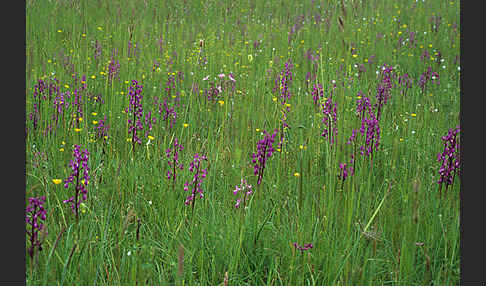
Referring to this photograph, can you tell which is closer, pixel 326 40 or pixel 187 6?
pixel 326 40

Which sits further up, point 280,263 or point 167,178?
point 167,178

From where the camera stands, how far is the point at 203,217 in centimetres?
220

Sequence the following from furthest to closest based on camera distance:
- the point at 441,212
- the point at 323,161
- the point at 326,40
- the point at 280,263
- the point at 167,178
Result: the point at 326,40, the point at 323,161, the point at 167,178, the point at 441,212, the point at 280,263

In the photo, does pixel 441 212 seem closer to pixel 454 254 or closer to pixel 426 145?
pixel 454 254

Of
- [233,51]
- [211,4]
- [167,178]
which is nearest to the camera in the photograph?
[167,178]

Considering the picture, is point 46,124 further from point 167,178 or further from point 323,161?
point 323,161

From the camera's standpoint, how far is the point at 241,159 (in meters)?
3.03

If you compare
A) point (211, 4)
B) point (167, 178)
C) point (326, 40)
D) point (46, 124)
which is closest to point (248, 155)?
point (167, 178)

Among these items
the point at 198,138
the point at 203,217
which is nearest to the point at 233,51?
the point at 198,138

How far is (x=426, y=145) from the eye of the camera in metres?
3.30

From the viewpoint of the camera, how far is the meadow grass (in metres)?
2.01

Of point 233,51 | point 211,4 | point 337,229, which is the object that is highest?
point 211,4

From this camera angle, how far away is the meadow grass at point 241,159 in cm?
201

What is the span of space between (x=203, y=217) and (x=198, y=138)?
1185mm
